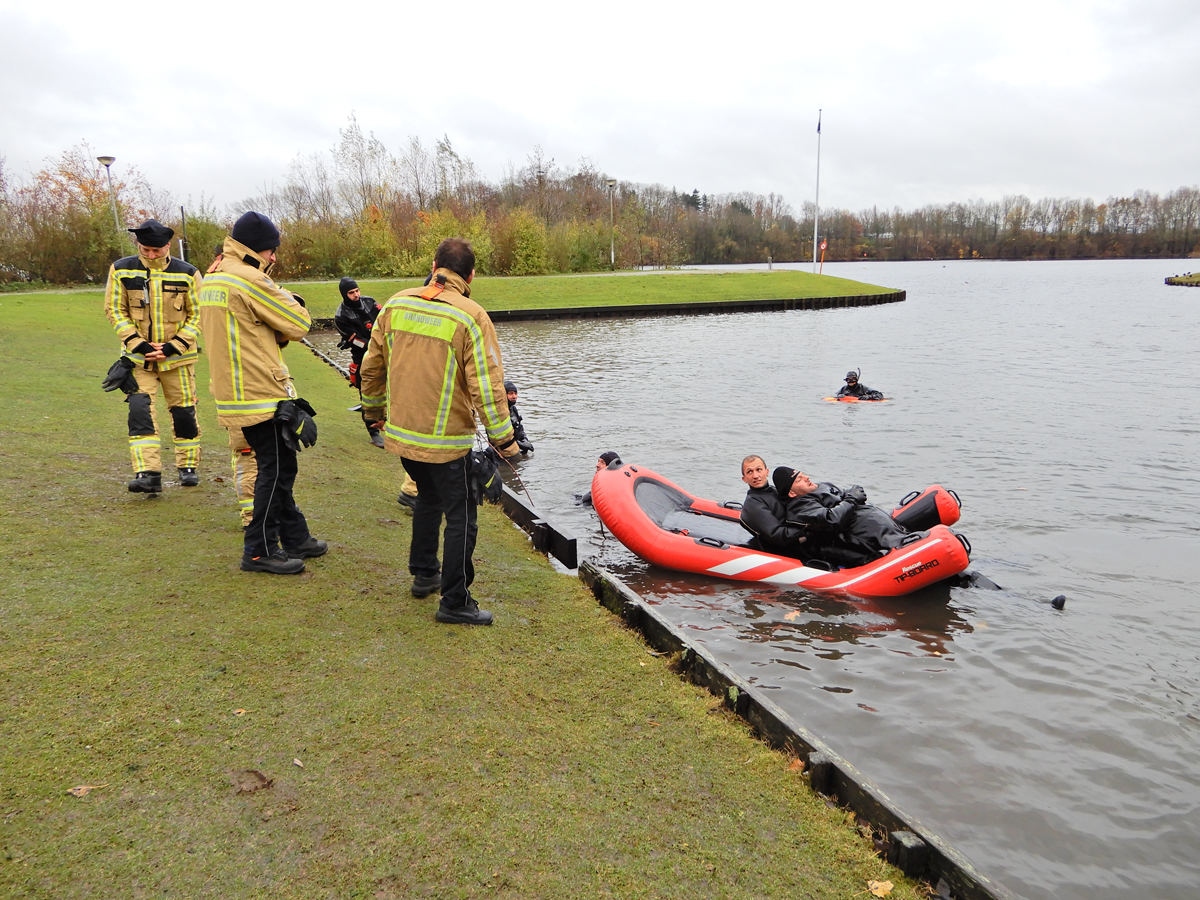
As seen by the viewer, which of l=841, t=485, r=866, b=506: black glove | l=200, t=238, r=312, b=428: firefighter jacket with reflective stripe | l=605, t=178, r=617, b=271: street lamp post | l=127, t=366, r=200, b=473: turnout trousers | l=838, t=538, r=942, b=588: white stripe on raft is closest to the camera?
l=200, t=238, r=312, b=428: firefighter jacket with reflective stripe

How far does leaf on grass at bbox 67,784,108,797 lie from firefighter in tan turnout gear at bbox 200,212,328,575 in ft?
7.08

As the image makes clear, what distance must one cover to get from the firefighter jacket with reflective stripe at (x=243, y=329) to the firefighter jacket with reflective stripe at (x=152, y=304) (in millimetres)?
1524

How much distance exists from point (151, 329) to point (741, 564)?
562 centimetres

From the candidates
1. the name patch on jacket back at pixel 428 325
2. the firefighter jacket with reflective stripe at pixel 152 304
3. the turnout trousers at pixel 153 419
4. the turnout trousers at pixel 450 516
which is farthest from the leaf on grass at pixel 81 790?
the firefighter jacket with reflective stripe at pixel 152 304

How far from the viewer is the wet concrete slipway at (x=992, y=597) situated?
404cm

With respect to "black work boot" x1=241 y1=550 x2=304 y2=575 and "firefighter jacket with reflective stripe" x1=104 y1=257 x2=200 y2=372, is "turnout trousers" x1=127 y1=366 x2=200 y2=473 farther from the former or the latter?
"black work boot" x1=241 y1=550 x2=304 y2=575

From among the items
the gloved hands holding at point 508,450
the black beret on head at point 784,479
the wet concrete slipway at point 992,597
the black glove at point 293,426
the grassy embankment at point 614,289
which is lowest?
the wet concrete slipway at point 992,597

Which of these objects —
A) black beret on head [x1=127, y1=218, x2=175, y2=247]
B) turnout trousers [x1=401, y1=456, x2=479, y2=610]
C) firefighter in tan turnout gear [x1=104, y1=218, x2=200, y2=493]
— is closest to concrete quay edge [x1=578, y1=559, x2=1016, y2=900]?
turnout trousers [x1=401, y1=456, x2=479, y2=610]

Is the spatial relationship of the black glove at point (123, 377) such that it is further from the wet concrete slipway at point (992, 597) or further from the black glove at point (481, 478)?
the wet concrete slipway at point (992, 597)

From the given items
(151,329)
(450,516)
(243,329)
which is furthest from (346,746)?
(151,329)

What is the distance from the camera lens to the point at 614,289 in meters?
40.1

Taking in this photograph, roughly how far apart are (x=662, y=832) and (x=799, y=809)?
67 centimetres

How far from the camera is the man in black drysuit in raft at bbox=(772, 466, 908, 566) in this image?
6.99m

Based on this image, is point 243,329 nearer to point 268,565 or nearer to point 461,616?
point 268,565
